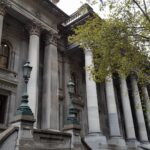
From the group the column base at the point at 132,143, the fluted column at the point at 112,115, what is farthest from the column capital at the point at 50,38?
the column base at the point at 132,143

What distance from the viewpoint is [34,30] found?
17672 millimetres

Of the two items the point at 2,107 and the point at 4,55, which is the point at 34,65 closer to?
the point at 4,55

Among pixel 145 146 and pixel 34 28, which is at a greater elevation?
pixel 34 28

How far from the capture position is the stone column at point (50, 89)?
1661cm

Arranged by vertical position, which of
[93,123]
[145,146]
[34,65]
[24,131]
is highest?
[34,65]

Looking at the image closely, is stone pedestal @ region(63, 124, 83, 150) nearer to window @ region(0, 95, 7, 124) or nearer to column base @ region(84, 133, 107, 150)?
column base @ region(84, 133, 107, 150)

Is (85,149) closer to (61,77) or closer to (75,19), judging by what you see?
(61,77)

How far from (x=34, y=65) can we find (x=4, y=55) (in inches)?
109

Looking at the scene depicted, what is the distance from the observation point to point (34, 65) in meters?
16.5

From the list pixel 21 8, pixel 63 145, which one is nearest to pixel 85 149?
pixel 63 145

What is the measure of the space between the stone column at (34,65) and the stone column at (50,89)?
135cm

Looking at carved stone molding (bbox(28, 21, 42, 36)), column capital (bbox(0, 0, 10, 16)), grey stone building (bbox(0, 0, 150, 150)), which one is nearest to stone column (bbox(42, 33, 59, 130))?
grey stone building (bbox(0, 0, 150, 150))

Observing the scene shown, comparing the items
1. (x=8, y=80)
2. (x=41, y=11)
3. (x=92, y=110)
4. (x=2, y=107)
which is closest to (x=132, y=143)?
(x=92, y=110)

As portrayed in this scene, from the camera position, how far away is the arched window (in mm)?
16958
